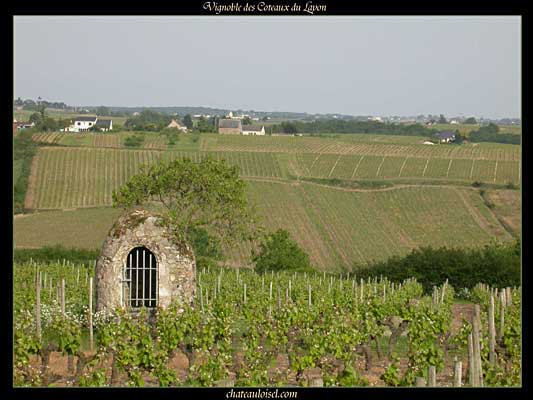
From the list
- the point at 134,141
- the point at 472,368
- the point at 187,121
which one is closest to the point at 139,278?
the point at 472,368

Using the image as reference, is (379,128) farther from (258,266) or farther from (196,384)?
(196,384)

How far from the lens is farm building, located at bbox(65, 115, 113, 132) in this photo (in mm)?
84575

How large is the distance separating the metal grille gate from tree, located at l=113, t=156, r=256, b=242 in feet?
55.2

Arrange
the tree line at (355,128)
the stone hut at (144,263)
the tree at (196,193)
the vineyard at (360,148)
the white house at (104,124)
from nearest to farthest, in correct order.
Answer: the stone hut at (144,263)
the tree at (196,193)
the vineyard at (360,148)
the white house at (104,124)
the tree line at (355,128)

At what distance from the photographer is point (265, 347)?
66.2 ft

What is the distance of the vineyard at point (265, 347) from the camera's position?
15203 millimetres

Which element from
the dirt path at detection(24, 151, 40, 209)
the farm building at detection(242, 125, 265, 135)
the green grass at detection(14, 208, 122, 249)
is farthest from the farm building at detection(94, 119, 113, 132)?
the green grass at detection(14, 208, 122, 249)

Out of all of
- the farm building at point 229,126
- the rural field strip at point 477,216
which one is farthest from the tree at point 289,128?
the rural field strip at point 477,216

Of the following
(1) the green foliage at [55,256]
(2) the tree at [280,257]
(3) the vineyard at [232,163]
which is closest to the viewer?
(1) the green foliage at [55,256]

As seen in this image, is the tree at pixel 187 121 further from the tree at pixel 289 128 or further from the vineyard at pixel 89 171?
the vineyard at pixel 89 171

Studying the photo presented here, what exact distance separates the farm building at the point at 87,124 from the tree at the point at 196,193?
43664mm

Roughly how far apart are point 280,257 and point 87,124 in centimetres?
5686

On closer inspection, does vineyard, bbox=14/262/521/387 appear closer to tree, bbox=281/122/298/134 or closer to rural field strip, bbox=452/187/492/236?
rural field strip, bbox=452/187/492/236

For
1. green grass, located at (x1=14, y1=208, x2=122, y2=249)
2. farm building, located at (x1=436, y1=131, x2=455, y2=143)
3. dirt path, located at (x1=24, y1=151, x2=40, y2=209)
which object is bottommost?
green grass, located at (x1=14, y1=208, x2=122, y2=249)
